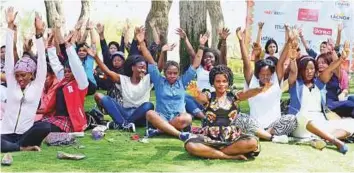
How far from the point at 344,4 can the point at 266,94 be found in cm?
426

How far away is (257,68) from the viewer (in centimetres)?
614

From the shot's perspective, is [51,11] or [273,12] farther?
[51,11]

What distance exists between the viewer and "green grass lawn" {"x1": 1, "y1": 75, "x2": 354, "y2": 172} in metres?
4.85

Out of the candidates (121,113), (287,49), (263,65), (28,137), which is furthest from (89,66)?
(287,49)

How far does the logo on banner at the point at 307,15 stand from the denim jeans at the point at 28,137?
230 inches

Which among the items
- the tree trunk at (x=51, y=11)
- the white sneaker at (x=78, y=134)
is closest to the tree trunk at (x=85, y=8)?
the tree trunk at (x=51, y=11)

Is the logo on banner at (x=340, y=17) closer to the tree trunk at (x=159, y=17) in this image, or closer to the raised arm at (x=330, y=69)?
the raised arm at (x=330, y=69)

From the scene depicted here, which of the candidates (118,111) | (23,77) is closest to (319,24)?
(118,111)

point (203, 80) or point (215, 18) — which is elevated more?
A: point (215, 18)

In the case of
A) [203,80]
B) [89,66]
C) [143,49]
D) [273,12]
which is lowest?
[203,80]

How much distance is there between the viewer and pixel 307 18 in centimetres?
980

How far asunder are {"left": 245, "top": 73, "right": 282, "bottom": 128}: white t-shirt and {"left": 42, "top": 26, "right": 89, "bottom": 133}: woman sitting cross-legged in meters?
1.89

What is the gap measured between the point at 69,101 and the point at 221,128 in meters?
1.81

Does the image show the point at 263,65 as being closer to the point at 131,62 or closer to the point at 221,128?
the point at 221,128
